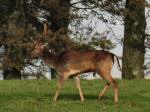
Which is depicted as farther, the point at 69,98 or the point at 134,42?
the point at 134,42

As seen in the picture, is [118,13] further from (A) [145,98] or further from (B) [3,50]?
(A) [145,98]

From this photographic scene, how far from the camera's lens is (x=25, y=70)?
32312 mm

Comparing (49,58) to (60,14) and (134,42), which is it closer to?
(134,42)

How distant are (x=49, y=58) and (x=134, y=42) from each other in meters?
13.9

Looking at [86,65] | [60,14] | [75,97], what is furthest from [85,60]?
[60,14]

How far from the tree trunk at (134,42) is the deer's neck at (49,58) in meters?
13.1

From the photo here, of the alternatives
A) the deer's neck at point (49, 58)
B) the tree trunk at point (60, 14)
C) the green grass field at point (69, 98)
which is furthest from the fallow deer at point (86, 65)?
the tree trunk at point (60, 14)

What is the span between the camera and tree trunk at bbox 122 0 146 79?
29.5m

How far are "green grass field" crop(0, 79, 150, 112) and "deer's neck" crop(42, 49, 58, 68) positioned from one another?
0.89m

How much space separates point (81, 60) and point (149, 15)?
14.5 metres

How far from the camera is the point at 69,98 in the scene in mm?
16203

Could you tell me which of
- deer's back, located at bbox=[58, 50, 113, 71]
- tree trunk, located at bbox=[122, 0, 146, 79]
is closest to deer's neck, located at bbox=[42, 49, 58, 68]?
deer's back, located at bbox=[58, 50, 113, 71]

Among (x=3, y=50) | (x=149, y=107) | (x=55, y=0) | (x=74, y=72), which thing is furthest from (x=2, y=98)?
(x=3, y=50)

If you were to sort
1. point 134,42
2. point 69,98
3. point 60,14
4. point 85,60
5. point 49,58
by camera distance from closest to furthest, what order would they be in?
point 85,60, point 69,98, point 49,58, point 134,42, point 60,14
